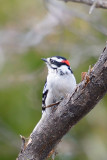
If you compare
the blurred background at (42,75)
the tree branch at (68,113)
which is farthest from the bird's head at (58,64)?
the blurred background at (42,75)

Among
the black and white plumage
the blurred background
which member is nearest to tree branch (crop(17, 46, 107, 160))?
the black and white plumage

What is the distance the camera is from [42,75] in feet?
21.0

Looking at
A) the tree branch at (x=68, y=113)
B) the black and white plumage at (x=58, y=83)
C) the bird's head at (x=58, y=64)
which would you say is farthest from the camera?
the bird's head at (x=58, y=64)

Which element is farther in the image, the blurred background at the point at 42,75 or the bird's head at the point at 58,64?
the blurred background at the point at 42,75

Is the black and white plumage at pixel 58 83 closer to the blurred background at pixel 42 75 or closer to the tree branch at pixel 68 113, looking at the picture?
the tree branch at pixel 68 113

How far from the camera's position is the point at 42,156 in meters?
3.37

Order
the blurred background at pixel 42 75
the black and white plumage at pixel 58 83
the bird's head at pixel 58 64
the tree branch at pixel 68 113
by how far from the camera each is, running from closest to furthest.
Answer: the tree branch at pixel 68 113
the black and white plumage at pixel 58 83
the bird's head at pixel 58 64
the blurred background at pixel 42 75

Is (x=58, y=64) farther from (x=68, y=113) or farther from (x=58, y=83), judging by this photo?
(x=68, y=113)

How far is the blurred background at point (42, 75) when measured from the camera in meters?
6.08

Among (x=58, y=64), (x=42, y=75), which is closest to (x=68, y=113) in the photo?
(x=58, y=64)

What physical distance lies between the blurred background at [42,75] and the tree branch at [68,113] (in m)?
2.43

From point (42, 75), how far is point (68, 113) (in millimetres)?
3347

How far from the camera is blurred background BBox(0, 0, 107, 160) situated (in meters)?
6.08

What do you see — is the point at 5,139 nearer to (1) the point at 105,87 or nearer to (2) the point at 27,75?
(2) the point at 27,75
